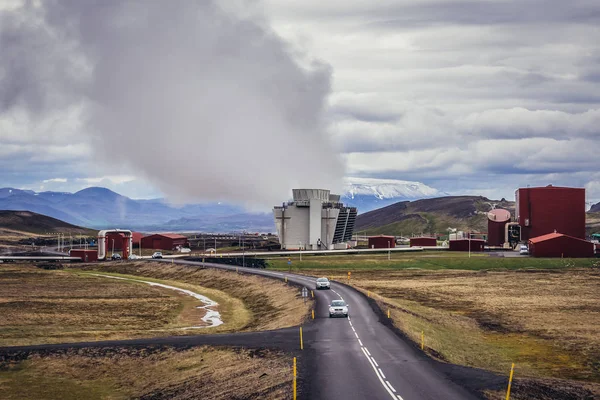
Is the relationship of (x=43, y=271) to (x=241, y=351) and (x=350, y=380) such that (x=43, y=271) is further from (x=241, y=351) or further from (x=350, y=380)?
(x=350, y=380)

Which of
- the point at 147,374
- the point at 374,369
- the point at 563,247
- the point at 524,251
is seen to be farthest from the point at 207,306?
the point at 524,251

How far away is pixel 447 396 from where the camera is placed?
38062 millimetres

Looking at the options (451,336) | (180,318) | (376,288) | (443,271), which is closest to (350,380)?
(451,336)

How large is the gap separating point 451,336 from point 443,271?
83654 millimetres

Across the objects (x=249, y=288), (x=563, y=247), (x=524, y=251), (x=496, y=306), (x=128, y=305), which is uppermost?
(x=563, y=247)

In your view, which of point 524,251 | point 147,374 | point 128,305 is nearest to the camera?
point 147,374

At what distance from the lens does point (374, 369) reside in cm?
4444

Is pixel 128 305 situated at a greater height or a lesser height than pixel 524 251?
lesser

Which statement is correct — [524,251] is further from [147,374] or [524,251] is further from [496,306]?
[147,374]

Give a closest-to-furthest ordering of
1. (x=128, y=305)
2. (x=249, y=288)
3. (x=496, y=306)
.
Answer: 1. (x=496, y=306)
2. (x=128, y=305)
3. (x=249, y=288)

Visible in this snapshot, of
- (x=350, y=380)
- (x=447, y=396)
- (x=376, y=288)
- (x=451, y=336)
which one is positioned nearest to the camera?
(x=447, y=396)

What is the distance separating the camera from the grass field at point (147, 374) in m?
44.6

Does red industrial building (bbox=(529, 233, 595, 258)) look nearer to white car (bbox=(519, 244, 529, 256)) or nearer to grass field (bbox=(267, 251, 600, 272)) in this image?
grass field (bbox=(267, 251, 600, 272))

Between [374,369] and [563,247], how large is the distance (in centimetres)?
14715
